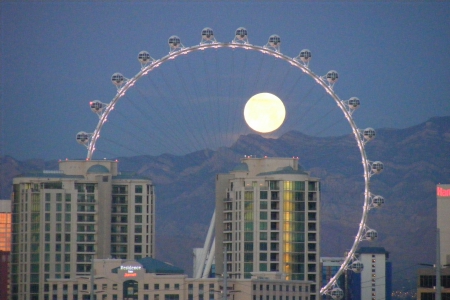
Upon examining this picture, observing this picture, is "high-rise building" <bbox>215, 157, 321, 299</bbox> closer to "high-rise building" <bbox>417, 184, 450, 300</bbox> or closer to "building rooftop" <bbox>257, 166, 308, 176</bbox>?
"building rooftop" <bbox>257, 166, 308, 176</bbox>

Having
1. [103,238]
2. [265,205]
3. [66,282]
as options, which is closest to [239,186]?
[265,205]

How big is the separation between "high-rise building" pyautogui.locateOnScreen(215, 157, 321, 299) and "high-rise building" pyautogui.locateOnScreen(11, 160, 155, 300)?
422 inches

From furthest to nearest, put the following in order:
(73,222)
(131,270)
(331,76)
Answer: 1. (73,222)
2. (331,76)
3. (131,270)

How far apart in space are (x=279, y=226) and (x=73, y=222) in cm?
1995

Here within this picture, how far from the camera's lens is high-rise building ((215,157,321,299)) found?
140m

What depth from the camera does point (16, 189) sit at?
144 meters

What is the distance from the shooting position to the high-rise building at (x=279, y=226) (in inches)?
5502

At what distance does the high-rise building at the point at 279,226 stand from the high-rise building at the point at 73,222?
35.2 feet

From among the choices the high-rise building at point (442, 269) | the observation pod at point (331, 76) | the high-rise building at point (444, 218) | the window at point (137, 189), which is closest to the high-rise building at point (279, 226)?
the observation pod at point (331, 76)

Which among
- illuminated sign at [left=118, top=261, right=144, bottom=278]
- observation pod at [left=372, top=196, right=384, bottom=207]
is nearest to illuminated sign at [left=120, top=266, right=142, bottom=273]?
illuminated sign at [left=118, top=261, right=144, bottom=278]

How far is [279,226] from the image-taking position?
5531 inches

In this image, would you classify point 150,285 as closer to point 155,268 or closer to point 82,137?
point 155,268

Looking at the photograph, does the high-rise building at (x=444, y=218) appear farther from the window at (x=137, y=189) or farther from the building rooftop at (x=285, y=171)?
the window at (x=137, y=189)

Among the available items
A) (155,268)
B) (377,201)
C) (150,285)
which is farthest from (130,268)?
(377,201)
